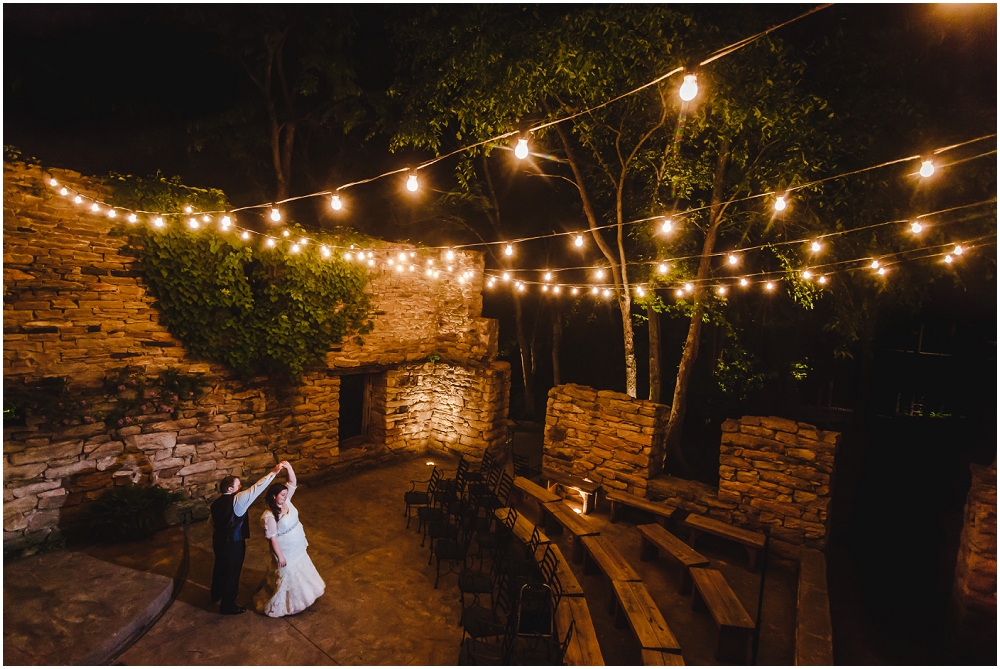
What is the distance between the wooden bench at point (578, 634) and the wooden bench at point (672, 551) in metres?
1.62

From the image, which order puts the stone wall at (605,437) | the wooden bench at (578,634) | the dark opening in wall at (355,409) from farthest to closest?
the dark opening in wall at (355,409), the stone wall at (605,437), the wooden bench at (578,634)

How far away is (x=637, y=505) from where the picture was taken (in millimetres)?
7078

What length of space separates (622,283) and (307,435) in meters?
6.35

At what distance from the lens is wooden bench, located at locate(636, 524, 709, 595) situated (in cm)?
551

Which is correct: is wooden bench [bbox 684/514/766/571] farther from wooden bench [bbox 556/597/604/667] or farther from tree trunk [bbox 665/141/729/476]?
wooden bench [bbox 556/597/604/667]

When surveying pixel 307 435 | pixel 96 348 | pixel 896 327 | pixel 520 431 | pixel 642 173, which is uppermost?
pixel 642 173

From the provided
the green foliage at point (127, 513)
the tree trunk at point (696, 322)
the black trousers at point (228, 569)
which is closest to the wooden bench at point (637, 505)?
the tree trunk at point (696, 322)

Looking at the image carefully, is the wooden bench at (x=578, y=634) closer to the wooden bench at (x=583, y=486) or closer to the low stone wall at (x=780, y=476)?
the wooden bench at (x=583, y=486)

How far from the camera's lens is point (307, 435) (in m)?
7.73

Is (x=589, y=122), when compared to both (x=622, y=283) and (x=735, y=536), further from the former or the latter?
(x=735, y=536)

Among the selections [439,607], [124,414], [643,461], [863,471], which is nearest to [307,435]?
[124,414]

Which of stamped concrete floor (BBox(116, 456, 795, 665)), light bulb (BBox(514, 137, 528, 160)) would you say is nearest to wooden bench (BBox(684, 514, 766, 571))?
stamped concrete floor (BBox(116, 456, 795, 665))

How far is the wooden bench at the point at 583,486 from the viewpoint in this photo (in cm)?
747

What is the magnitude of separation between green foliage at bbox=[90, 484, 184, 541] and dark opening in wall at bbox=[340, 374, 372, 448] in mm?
3071
